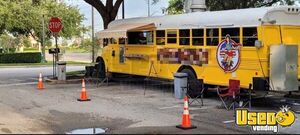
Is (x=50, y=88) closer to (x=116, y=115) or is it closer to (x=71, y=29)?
(x=116, y=115)

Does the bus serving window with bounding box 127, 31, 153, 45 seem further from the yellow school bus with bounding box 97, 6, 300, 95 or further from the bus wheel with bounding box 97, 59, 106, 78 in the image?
the bus wheel with bounding box 97, 59, 106, 78

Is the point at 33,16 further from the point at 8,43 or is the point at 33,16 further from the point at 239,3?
the point at 239,3

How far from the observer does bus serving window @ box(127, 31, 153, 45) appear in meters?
19.8

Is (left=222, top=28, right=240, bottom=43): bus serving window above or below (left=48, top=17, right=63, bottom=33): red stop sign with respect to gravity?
below

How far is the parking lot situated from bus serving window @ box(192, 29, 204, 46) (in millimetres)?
1879

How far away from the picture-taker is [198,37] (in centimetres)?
1722

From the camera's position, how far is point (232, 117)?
12938 millimetres

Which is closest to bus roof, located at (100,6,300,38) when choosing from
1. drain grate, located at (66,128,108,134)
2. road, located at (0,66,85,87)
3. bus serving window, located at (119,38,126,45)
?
bus serving window, located at (119,38,126,45)

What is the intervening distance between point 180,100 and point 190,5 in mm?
5610

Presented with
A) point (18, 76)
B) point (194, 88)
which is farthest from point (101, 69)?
point (194, 88)

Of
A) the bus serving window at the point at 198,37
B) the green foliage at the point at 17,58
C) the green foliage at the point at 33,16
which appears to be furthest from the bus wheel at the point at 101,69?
the green foliage at the point at 17,58

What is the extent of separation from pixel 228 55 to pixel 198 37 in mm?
1698

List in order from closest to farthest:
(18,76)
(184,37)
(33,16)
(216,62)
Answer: (216,62), (184,37), (18,76), (33,16)

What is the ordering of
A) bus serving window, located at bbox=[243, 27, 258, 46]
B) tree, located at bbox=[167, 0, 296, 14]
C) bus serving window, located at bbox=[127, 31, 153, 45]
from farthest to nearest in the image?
tree, located at bbox=[167, 0, 296, 14] < bus serving window, located at bbox=[127, 31, 153, 45] < bus serving window, located at bbox=[243, 27, 258, 46]
